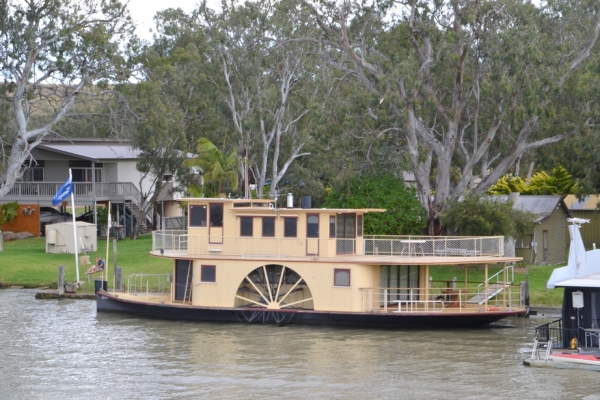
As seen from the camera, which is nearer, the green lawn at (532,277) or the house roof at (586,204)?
the green lawn at (532,277)

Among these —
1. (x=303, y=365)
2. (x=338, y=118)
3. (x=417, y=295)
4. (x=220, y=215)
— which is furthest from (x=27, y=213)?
(x=303, y=365)

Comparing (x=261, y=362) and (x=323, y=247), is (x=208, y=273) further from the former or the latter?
(x=261, y=362)

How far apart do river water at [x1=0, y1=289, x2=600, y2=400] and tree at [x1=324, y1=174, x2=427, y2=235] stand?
11.8 m

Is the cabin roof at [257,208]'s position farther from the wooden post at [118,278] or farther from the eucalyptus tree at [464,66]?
the eucalyptus tree at [464,66]

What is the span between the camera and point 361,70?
4694cm

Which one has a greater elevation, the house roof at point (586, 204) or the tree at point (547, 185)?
the tree at point (547, 185)

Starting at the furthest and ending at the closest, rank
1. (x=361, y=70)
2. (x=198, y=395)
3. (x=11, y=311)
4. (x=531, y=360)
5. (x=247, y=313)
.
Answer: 1. (x=361, y=70)
2. (x=11, y=311)
3. (x=247, y=313)
4. (x=531, y=360)
5. (x=198, y=395)

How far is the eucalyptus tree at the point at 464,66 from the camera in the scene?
43.3 meters

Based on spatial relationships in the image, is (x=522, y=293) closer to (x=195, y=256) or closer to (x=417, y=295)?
(x=417, y=295)

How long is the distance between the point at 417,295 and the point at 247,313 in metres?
5.94

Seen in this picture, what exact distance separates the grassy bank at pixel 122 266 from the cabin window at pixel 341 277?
26.2 ft

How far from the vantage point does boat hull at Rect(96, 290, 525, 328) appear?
33.2m

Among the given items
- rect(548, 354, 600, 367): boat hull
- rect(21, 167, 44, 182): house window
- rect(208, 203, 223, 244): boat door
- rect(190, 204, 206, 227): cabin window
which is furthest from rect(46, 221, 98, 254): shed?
rect(548, 354, 600, 367): boat hull

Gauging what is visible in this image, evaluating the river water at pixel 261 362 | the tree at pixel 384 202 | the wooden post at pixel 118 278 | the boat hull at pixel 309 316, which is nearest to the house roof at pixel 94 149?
the tree at pixel 384 202
